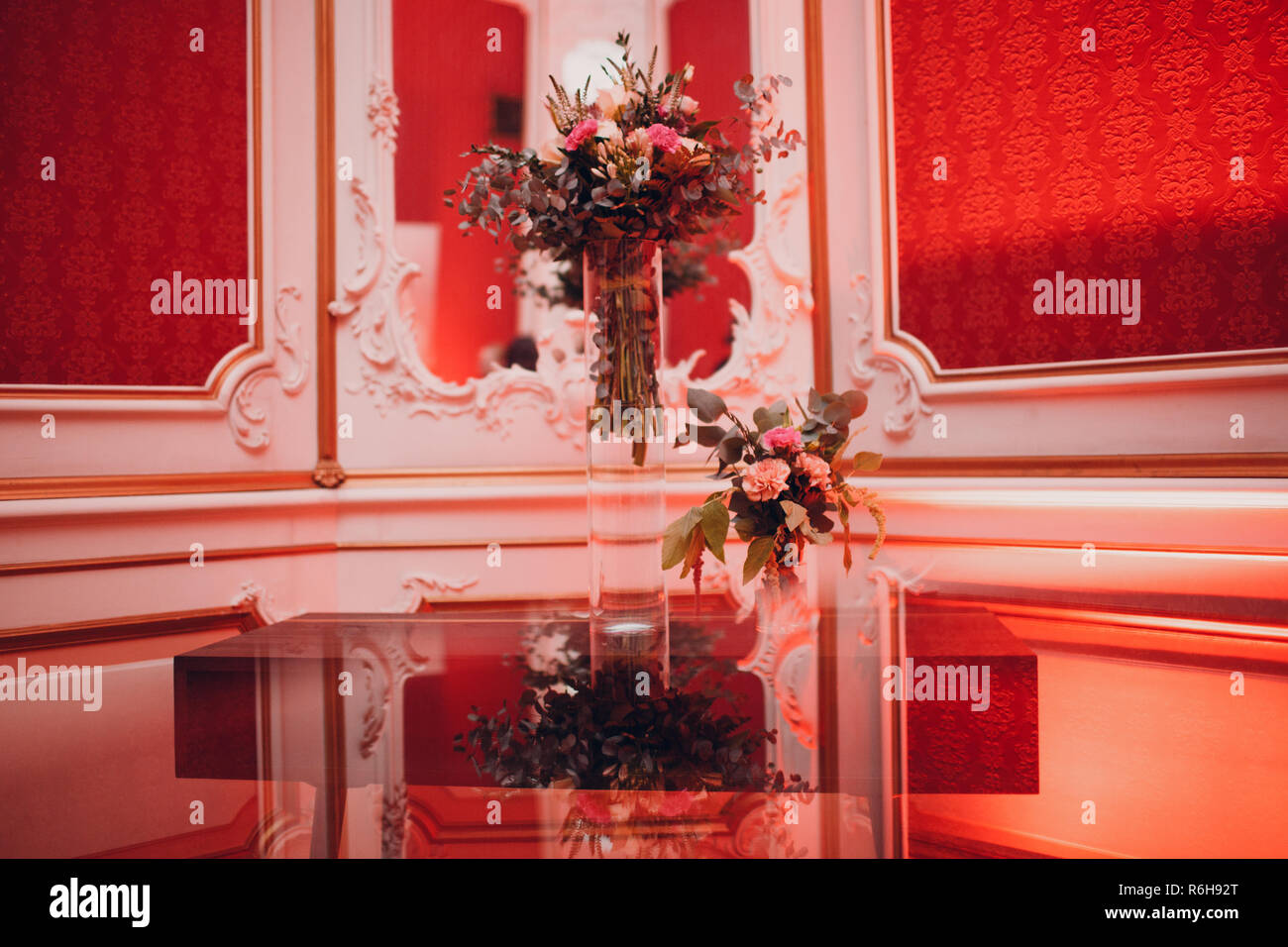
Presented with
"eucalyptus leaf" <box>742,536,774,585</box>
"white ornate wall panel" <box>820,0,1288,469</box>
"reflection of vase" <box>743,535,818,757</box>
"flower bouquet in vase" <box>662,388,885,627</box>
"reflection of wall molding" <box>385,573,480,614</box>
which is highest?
"white ornate wall panel" <box>820,0,1288,469</box>

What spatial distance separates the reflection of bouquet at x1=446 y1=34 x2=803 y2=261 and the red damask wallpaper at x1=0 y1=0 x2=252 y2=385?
1.51m

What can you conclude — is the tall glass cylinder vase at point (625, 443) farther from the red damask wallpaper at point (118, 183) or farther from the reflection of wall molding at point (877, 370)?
the red damask wallpaper at point (118, 183)

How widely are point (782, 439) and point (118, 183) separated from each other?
2.02 meters

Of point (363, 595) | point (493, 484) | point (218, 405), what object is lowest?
point (363, 595)

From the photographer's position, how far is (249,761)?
89cm

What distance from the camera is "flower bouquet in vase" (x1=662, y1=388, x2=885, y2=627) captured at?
140 centimetres

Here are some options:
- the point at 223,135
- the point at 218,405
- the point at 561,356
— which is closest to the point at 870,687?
the point at 561,356

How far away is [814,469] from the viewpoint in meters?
1.42

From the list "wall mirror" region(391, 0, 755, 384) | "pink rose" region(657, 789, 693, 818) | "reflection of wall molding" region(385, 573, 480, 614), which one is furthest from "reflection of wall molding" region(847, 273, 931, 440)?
"pink rose" region(657, 789, 693, 818)

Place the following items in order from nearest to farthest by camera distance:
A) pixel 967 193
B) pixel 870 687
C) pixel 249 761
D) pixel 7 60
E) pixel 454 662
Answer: pixel 249 761 → pixel 870 687 → pixel 454 662 → pixel 7 60 → pixel 967 193

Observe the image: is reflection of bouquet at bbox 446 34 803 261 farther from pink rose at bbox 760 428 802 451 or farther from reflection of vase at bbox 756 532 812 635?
reflection of vase at bbox 756 532 812 635

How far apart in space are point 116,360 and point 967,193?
2362 mm

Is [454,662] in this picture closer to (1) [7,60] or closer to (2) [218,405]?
(2) [218,405]

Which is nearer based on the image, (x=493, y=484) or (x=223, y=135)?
(x=223, y=135)
